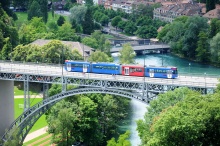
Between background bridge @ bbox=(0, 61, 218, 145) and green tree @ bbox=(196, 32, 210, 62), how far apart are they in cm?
4490

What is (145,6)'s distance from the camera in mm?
132500

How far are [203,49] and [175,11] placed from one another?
27123 millimetres

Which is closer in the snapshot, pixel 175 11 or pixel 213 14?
pixel 213 14

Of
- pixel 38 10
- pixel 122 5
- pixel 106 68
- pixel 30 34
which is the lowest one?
pixel 106 68

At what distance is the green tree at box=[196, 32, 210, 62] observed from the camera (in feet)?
331

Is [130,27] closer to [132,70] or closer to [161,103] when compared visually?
[132,70]

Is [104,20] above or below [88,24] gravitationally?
above

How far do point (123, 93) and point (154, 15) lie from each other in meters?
79.8

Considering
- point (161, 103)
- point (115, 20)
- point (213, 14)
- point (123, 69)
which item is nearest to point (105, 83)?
point (123, 69)

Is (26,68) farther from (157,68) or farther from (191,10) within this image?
(191,10)

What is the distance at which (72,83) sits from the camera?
2173 inches

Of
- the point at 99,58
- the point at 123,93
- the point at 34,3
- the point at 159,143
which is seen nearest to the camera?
the point at 159,143

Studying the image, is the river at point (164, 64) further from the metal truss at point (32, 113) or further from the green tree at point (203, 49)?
the metal truss at point (32, 113)

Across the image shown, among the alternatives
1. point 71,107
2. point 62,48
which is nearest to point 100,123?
point 71,107
